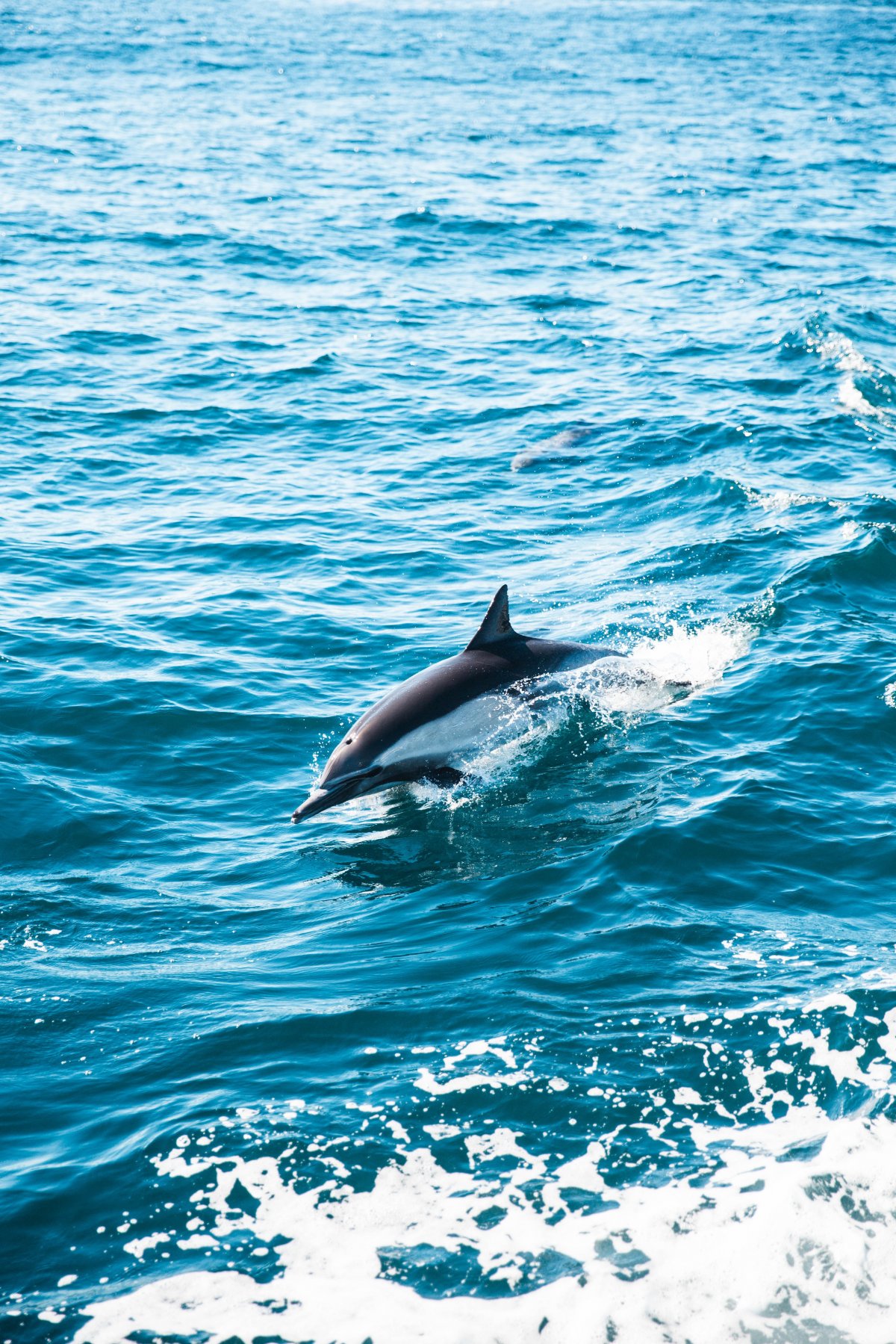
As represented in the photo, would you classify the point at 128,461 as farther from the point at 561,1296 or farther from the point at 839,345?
the point at 561,1296

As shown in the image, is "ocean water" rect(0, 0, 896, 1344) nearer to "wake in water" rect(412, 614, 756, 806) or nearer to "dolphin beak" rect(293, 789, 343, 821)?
"wake in water" rect(412, 614, 756, 806)

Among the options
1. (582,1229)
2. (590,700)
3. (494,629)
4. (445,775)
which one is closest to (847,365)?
(590,700)

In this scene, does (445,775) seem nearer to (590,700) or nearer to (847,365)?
(590,700)

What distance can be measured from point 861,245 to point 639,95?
32374mm

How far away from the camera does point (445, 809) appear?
12.6m

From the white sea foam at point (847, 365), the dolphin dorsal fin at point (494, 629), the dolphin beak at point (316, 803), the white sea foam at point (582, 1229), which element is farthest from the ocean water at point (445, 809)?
the dolphin dorsal fin at point (494, 629)

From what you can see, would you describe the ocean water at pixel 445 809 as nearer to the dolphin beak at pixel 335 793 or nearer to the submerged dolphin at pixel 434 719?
the submerged dolphin at pixel 434 719

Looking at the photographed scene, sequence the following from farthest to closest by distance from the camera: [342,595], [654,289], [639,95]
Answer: [639,95] < [654,289] < [342,595]

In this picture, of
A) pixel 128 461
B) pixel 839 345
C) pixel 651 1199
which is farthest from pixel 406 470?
pixel 651 1199

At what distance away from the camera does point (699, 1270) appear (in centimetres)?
767

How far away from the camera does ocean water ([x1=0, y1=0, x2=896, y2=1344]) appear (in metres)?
7.88

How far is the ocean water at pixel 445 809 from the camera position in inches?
310

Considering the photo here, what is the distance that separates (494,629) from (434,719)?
118cm

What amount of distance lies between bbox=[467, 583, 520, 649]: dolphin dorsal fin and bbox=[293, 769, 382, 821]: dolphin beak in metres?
1.81
